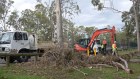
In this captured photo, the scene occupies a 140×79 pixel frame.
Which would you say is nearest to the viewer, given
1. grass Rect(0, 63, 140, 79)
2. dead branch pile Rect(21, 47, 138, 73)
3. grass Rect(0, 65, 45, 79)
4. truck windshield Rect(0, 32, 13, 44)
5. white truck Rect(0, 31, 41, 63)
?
grass Rect(0, 65, 45, 79)

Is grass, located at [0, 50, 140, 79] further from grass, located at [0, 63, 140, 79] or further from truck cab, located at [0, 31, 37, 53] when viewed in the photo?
truck cab, located at [0, 31, 37, 53]

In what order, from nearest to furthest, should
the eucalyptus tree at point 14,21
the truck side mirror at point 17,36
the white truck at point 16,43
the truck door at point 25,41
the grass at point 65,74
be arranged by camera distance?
the grass at point 65,74
the white truck at point 16,43
the truck side mirror at point 17,36
the truck door at point 25,41
the eucalyptus tree at point 14,21

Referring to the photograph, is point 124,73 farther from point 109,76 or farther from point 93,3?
point 93,3

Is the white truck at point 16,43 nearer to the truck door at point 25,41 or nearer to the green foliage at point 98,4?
the truck door at point 25,41

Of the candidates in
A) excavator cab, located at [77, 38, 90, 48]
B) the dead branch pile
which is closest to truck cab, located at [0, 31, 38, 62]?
the dead branch pile

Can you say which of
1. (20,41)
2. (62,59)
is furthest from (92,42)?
(62,59)

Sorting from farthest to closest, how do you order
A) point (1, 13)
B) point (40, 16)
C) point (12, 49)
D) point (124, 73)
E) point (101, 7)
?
point (40, 16) → point (1, 13) → point (101, 7) → point (12, 49) → point (124, 73)

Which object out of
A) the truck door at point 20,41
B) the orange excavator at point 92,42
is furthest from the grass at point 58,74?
the orange excavator at point 92,42

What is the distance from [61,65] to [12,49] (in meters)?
5.73

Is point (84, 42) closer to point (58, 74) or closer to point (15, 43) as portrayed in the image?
point (15, 43)

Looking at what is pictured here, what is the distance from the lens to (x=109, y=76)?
1605cm

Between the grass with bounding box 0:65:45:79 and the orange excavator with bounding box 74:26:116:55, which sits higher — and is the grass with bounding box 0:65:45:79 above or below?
below

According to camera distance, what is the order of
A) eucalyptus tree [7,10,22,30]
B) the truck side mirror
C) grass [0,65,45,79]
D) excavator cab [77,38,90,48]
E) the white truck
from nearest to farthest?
grass [0,65,45,79]
the white truck
the truck side mirror
excavator cab [77,38,90,48]
eucalyptus tree [7,10,22,30]

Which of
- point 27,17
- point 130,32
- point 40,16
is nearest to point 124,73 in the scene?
point 130,32
